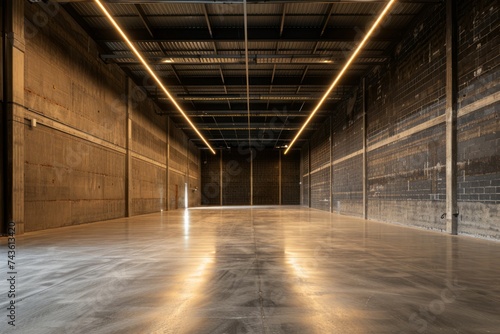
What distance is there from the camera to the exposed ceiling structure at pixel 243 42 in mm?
12867

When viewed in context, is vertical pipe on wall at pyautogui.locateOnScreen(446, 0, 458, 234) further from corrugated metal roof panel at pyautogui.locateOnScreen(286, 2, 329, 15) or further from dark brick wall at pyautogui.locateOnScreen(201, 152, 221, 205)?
dark brick wall at pyautogui.locateOnScreen(201, 152, 221, 205)

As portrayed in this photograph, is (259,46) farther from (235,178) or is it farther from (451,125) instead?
(235,178)

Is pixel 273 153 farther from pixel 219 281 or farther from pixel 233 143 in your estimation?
pixel 219 281

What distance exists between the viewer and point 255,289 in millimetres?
4605

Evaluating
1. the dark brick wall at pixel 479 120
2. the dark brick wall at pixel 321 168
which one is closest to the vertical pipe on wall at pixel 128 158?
the dark brick wall at pixel 321 168

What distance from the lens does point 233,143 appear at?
42.5 meters

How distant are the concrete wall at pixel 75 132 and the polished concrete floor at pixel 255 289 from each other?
4392 mm

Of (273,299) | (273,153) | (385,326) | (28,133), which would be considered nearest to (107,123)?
(28,133)

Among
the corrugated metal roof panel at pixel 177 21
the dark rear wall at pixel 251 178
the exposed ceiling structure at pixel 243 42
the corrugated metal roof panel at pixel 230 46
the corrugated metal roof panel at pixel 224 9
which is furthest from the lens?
the dark rear wall at pixel 251 178

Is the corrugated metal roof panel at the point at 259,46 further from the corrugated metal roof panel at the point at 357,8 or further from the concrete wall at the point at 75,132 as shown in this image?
the concrete wall at the point at 75,132

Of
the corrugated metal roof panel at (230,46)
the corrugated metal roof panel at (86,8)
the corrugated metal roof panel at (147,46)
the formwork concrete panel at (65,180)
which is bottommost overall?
the formwork concrete panel at (65,180)

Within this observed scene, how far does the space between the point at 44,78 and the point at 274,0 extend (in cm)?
790

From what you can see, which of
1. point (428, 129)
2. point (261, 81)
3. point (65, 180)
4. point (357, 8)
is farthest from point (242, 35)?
point (65, 180)

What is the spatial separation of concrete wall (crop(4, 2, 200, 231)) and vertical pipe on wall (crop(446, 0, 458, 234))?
12.7m
